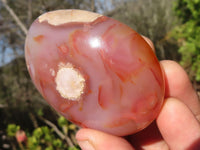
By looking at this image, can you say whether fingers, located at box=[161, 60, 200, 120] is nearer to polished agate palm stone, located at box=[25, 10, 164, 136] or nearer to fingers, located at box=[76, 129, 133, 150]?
polished agate palm stone, located at box=[25, 10, 164, 136]

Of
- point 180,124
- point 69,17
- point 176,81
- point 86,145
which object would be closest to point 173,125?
point 180,124

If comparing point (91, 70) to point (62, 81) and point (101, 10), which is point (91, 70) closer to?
point (62, 81)

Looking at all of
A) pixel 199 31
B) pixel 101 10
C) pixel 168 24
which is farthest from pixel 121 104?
pixel 168 24

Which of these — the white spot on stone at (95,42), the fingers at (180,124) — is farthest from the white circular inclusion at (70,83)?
the fingers at (180,124)

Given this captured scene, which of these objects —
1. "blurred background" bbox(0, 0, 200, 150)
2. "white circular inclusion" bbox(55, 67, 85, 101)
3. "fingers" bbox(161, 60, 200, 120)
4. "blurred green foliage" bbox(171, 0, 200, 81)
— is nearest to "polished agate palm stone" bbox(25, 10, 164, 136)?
"white circular inclusion" bbox(55, 67, 85, 101)

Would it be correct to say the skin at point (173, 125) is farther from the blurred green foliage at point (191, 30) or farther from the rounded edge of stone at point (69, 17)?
the blurred green foliage at point (191, 30)
